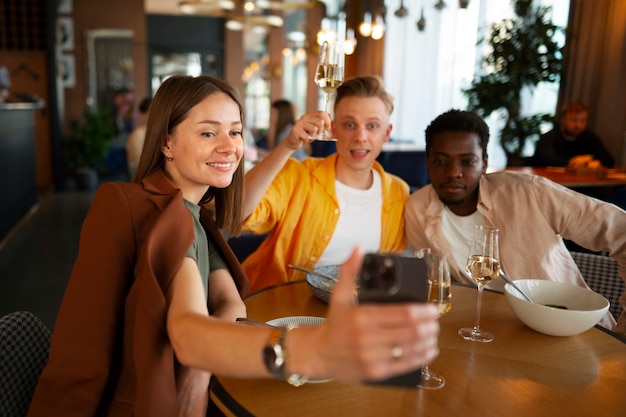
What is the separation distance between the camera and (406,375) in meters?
0.77

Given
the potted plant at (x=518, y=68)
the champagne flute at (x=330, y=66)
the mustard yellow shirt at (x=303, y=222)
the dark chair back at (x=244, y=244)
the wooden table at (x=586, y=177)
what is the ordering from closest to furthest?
the champagne flute at (x=330, y=66)
the mustard yellow shirt at (x=303, y=222)
the dark chair back at (x=244, y=244)
the wooden table at (x=586, y=177)
the potted plant at (x=518, y=68)

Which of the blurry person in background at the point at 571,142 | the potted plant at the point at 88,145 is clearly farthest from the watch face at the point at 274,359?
the potted plant at the point at 88,145

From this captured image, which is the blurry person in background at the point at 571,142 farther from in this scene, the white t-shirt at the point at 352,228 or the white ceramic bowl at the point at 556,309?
the white ceramic bowl at the point at 556,309

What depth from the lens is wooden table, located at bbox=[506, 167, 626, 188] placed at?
4102 millimetres

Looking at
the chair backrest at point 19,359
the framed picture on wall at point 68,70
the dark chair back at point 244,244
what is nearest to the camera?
the chair backrest at point 19,359

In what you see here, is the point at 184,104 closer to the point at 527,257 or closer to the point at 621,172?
the point at 527,257

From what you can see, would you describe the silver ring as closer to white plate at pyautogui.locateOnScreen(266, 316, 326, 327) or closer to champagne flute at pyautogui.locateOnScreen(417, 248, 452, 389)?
champagne flute at pyautogui.locateOnScreen(417, 248, 452, 389)

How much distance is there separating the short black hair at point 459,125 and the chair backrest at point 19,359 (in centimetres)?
153

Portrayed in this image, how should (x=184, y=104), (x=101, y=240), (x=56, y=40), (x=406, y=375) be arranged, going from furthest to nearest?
(x=56, y=40)
(x=184, y=104)
(x=101, y=240)
(x=406, y=375)

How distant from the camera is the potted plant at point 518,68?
5680 millimetres

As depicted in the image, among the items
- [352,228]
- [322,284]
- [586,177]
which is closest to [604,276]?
[352,228]

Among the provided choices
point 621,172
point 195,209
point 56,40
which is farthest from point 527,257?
point 56,40

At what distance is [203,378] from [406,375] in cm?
59

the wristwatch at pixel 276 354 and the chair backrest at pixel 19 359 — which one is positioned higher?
the wristwatch at pixel 276 354
